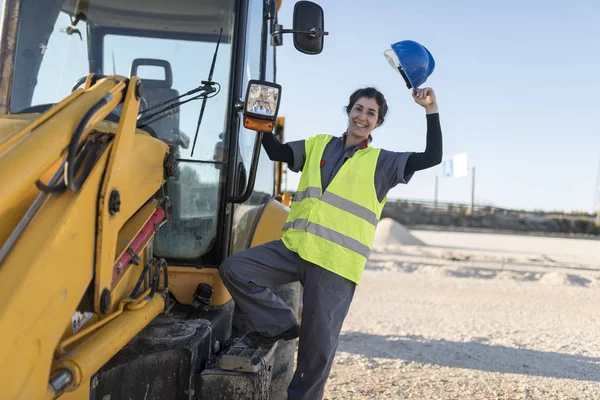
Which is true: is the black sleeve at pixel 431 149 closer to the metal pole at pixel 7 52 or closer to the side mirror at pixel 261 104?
the side mirror at pixel 261 104

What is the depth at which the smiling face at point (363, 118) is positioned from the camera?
3.29m

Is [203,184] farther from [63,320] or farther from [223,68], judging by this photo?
[63,320]

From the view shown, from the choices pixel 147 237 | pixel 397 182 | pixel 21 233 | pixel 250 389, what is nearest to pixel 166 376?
pixel 250 389

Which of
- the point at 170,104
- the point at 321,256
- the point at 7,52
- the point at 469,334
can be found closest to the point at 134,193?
the point at 170,104

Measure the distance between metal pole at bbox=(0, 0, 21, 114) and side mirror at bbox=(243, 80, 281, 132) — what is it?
1.27 m

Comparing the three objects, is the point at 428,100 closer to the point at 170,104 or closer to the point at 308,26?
the point at 308,26

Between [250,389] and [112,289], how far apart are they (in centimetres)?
70

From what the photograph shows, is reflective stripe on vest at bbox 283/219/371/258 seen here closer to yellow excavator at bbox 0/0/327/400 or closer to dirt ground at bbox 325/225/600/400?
yellow excavator at bbox 0/0/327/400

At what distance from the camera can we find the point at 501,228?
29.5m

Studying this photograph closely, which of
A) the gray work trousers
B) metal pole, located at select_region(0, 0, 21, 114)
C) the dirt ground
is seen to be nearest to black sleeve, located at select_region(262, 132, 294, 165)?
the gray work trousers

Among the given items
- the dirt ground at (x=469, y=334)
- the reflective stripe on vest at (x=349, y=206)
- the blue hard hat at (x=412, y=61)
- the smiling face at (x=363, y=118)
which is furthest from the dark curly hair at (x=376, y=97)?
the dirt ground at (x=469, y=334)

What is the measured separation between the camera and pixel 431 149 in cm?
304

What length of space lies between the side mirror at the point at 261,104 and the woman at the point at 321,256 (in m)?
0.48

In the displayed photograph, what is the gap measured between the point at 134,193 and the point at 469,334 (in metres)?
4.94
